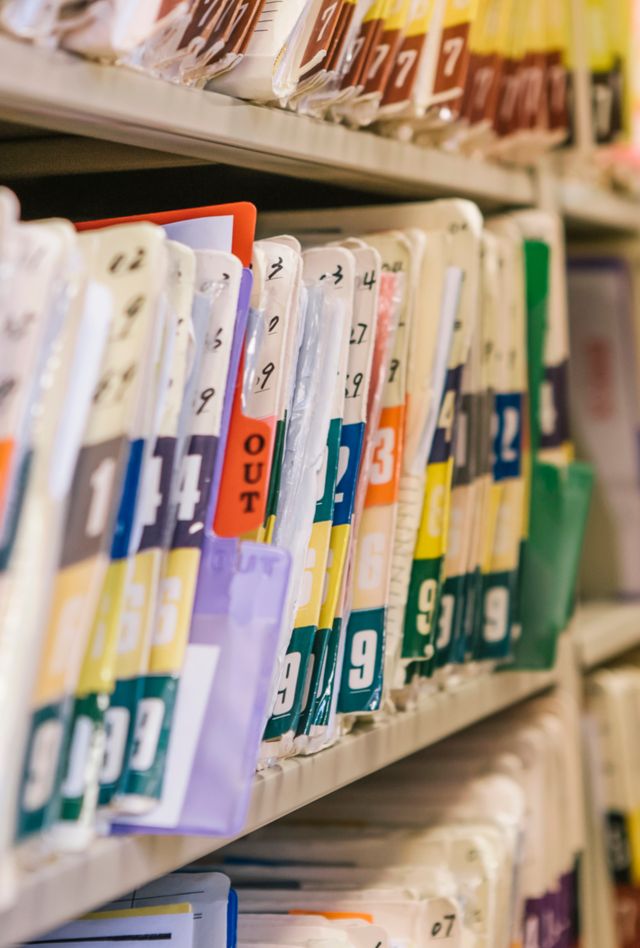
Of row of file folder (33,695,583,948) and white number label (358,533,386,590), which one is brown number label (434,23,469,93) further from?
row of file folder (33,695,583,948)

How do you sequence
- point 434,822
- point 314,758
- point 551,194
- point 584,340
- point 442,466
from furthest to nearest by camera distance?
point 584,340 → point 551,194 → point 434,822 → point 442,466 → point 314,758

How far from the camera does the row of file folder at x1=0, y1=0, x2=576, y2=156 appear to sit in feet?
2.26

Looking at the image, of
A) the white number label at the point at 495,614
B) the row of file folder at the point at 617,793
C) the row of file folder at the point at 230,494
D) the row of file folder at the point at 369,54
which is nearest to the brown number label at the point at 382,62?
the row of file folder at the point at 369,54

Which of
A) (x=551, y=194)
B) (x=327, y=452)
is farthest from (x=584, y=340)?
(x=327, y=452)

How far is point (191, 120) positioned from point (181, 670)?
33 cm

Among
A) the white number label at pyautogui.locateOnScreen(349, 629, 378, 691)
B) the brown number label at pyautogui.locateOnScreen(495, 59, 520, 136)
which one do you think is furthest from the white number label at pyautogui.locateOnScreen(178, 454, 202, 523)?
the brown number label at pyautogui.locateOnScreen(495, 59, 520, 136)

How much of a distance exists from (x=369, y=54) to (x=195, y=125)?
235mm

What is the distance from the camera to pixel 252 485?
754mm

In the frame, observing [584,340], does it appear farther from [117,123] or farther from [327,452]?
[117,123]

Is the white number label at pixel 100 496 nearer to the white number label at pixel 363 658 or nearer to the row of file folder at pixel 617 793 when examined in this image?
the white number label at pixel 363 658

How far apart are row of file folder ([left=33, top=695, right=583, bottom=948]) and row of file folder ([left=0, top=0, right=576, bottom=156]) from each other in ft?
1.67

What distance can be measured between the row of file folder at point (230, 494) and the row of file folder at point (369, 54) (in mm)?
94

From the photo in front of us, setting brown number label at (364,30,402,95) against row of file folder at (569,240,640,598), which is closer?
brown number label at (364,30,402,95)

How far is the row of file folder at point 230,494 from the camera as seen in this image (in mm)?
592
